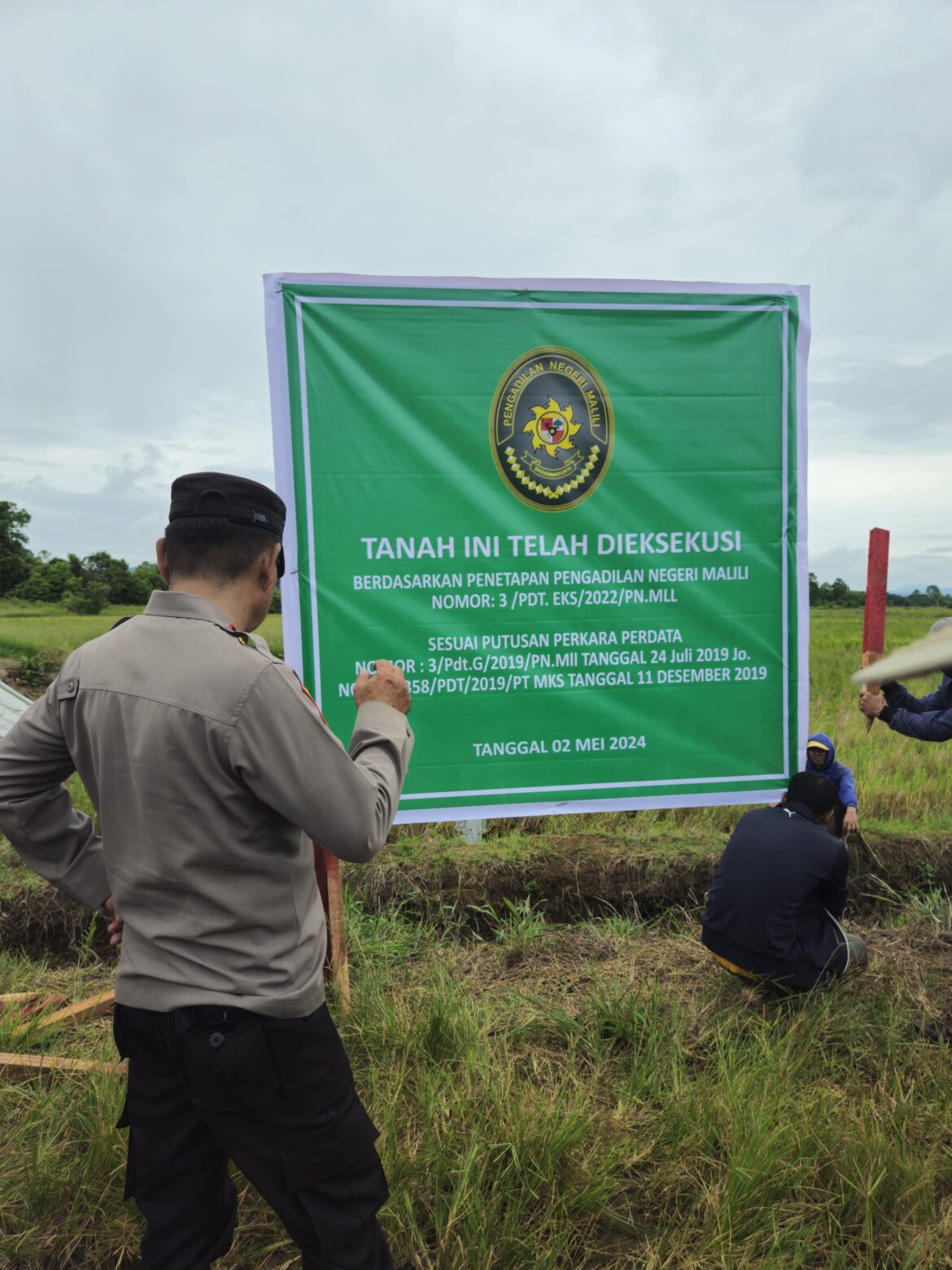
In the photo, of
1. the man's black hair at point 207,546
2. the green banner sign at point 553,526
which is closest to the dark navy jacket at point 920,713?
the green banner sign at point 553,526

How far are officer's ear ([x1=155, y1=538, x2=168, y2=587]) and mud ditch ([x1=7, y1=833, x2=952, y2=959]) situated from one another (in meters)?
2.60

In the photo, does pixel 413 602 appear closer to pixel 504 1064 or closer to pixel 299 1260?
pixel 504 1064

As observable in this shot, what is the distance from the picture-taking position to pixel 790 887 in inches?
120

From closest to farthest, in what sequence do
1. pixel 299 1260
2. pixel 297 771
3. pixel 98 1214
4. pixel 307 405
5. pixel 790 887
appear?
1. pixel 297 771
2. pixel 299 1260
3. pixel 98 1214
4. pixel 790 887
5. pixel 307 405

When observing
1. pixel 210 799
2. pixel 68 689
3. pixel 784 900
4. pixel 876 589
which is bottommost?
pixel 784 900

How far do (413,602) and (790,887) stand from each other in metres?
1.85

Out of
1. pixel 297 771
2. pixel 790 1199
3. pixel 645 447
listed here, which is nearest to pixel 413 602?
pixel 645 447

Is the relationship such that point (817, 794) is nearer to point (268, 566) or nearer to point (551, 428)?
point (551, 428)

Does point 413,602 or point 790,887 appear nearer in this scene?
point 790,887

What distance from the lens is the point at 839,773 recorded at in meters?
4.53

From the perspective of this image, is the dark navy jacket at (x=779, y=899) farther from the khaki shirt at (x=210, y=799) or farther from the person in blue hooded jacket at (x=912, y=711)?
the khaki shirt at (x=210, y=799)

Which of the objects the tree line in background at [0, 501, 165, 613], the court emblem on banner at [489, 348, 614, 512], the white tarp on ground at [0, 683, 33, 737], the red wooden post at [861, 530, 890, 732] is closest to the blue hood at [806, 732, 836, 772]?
the red wooden post at [861, 530, 890, 732]

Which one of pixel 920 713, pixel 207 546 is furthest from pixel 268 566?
pixel 920 713

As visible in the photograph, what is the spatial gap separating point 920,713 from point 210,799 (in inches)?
134
